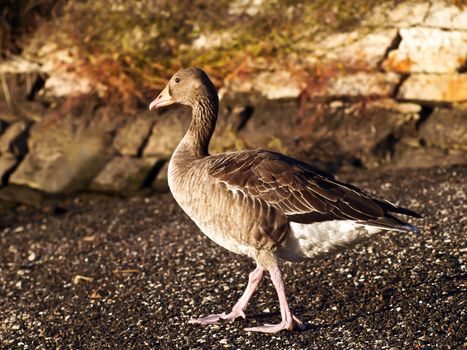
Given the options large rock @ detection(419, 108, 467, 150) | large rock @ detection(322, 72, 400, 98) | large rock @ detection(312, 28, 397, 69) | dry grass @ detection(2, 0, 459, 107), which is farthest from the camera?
dry grass @ detection(2, 0, 459, 107)

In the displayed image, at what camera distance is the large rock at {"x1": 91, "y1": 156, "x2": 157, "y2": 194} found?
1298 cm

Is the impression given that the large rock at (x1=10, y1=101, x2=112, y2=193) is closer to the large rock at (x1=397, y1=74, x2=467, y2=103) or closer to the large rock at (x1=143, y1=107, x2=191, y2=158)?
the large rock at (x1=143, y1=107, x2=191, y2=158)

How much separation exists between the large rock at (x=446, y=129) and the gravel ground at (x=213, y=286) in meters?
0.77

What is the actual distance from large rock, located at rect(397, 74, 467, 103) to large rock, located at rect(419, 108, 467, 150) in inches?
8.8

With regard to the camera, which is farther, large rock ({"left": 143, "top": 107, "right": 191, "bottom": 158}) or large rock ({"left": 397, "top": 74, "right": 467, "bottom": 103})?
large rock ({"left": 143, "top": 107, "right": 191, "bottom": 158})

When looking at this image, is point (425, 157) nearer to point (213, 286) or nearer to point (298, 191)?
point (213, 286)

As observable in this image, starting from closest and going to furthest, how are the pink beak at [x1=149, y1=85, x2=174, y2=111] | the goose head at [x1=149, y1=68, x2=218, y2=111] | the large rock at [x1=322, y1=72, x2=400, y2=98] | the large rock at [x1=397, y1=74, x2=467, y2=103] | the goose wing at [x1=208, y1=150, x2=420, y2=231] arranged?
the goose wing at [x1=208, y1=150, x2=420, y2=231] → the goose head at [x1=149, y1=68, x2=218, y2=111] → the pink beak at [x1=149, y1=85, x2=174, y2=111] → the large rock at [x1=397, y1=74, x2=467, y2=103] → the large rock at [x1=322, y1=72, x2=400, y2=98]

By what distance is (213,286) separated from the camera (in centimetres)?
834

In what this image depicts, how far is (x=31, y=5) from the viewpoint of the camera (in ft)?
51.1

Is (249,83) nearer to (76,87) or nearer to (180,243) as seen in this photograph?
(76,87)

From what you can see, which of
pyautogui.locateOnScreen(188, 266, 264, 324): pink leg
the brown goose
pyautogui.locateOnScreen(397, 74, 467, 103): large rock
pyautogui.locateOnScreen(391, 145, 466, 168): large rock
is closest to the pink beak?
the brown goose

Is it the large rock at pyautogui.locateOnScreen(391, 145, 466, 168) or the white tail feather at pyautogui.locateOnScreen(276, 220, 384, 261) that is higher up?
the white tail feather at pyautogui.locateOnScreen(276, 220, 384, 261)

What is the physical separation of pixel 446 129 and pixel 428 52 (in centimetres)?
133

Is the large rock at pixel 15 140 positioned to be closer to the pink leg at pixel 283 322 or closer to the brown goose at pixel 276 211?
the brown goose at pixel 276 211
